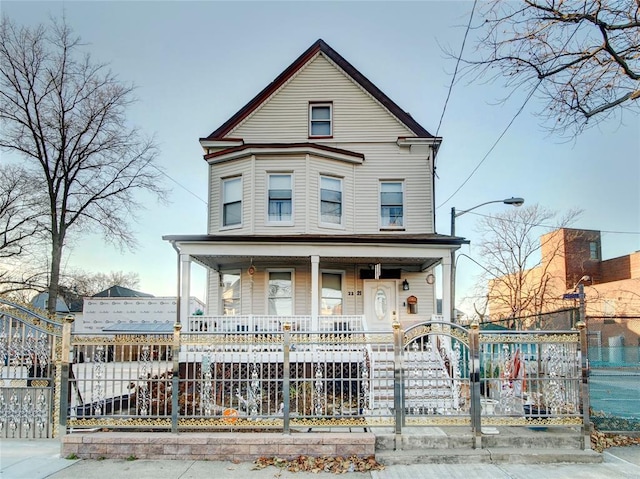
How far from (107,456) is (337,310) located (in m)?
9.09

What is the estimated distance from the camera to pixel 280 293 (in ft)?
48.4

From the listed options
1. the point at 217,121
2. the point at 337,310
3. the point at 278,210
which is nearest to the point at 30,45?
the point at 217,121

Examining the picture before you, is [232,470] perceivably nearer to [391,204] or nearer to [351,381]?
[351,381]

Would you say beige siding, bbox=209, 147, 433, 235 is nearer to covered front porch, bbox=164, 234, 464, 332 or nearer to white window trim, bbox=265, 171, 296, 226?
white window trim, bbox=265, 171, 296, 226

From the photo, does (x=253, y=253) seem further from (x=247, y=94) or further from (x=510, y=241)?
(x=510, y=241)

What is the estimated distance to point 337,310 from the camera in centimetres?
1488

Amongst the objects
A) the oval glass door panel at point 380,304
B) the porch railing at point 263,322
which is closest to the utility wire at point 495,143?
the oval glass door panel at point 380,304

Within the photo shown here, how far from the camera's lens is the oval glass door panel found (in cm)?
1471

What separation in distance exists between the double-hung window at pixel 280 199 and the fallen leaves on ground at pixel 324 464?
29.4 ft

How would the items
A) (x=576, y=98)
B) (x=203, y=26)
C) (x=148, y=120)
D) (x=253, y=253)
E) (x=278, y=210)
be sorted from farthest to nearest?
(x=148, y=120), (x=278, y=210), (x=203, y=26), (x=253, y=253), (x=576, y=98)

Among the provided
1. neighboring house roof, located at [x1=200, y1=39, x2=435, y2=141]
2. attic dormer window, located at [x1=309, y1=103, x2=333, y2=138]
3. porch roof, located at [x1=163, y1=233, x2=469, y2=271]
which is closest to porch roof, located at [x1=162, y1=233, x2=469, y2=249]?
porch roof, located at [x1=163, y1=233, x2=469, y2=271]

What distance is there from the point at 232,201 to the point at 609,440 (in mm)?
11460

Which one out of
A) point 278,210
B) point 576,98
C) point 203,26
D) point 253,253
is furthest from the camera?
point 278,210

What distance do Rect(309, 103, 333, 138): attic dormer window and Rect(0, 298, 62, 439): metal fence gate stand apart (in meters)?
10.6
